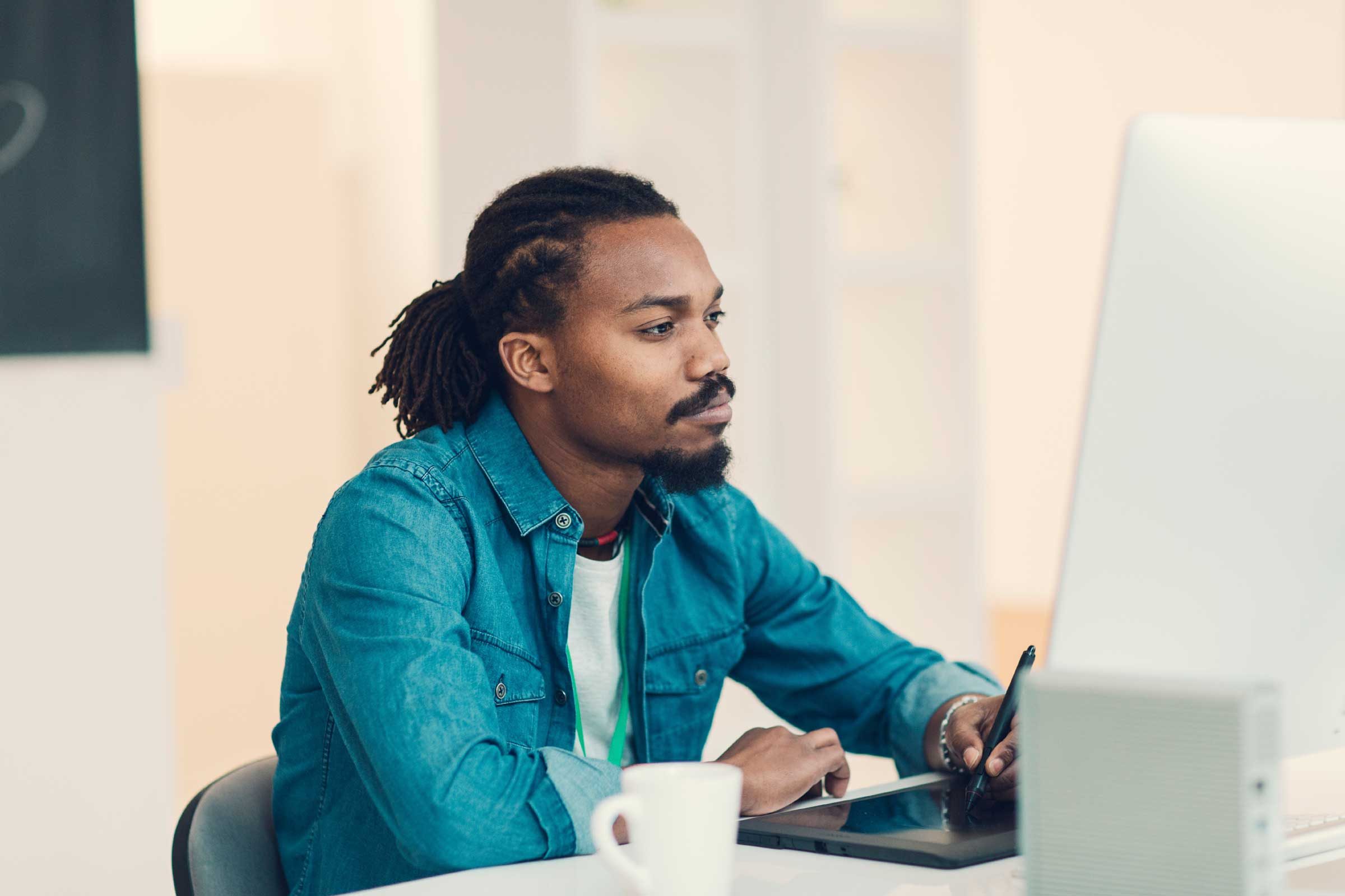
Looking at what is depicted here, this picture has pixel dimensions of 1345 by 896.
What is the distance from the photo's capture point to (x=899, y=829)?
103 centimetres

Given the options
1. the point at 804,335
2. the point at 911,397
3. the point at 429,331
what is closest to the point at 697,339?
the point at 429,331

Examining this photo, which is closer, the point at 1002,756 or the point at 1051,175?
the point at 1002,756

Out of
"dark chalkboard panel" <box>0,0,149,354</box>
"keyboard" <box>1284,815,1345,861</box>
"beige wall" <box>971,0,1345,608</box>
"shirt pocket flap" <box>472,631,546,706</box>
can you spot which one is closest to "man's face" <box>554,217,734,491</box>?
"shirt pocket flap" <box>472,631,546,706</box>

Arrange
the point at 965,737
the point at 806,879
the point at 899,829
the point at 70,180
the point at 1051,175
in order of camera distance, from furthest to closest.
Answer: the point at 1051,175 → the point at 70,180 → the point at 965,737 → the point at 899,829 → the point at 806,879

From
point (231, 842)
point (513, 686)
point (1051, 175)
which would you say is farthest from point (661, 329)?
point (1051, 175)

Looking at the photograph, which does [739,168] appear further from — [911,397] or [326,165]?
[326,165]

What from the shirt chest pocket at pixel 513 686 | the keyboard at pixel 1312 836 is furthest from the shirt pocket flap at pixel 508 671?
the keyboard at pixel 1312 836

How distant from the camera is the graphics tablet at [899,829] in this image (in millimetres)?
951

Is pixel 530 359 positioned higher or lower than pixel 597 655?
higher

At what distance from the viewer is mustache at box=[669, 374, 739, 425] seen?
1410 millimetres

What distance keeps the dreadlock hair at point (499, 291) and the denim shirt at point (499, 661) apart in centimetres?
7

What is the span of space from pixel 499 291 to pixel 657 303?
191mm

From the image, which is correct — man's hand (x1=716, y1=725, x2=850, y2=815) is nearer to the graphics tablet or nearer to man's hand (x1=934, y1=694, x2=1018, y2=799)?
the graphics tablet

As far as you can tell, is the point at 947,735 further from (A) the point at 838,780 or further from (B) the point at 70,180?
(B) the point at 70,180
